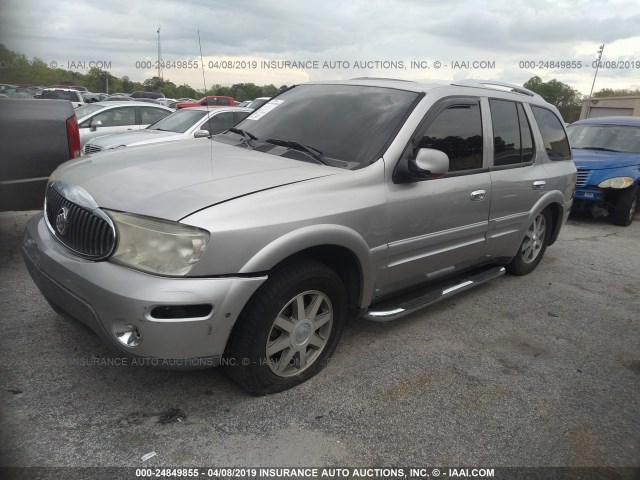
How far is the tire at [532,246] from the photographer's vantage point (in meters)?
4.95

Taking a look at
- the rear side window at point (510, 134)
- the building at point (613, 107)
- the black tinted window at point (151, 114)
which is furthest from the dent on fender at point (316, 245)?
the building at point (613, 107)

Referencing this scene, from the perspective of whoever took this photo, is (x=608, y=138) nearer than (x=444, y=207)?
No

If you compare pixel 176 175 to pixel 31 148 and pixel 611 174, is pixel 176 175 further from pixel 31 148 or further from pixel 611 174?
pixel 611 174

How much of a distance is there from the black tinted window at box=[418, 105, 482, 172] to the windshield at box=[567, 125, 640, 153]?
6315 millimetres

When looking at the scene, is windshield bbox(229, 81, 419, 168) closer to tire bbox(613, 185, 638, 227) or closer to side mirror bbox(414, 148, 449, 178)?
side mirror bbox(414, 148, 449, 178)

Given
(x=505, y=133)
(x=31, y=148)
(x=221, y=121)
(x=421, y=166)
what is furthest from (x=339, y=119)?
(x=221, y=121)

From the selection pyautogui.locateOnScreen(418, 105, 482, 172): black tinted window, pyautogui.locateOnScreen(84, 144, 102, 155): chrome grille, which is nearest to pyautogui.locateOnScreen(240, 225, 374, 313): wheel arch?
pyautogui.locateOnScreen(418, 105, 482, 172): black tinted window

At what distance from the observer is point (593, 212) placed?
8562 millimetres

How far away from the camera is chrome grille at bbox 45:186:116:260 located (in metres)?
2.38

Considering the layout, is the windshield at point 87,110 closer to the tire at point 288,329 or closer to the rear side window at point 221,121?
the rear side window at point 221,121

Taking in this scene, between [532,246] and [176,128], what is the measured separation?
654 cm

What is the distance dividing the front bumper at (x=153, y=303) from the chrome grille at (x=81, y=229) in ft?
0.21

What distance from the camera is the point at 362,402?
273 cm

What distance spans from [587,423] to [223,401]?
2023mm
